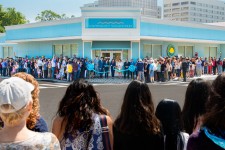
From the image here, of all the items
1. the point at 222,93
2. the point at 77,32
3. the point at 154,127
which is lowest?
the point at 154,127

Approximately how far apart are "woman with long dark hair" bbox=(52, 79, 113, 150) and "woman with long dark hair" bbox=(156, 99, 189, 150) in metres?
0.60

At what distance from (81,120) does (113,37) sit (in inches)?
946

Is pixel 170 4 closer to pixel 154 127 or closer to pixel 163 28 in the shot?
pixel 163 28

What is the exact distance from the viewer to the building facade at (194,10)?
156 m

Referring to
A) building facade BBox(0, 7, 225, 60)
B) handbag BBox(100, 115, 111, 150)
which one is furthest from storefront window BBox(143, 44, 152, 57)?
handbag BBox(100, 115, 111, 150)

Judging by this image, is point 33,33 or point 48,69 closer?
point 48,69

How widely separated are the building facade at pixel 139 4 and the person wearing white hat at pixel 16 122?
153m

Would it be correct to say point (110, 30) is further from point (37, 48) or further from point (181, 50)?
point (37, 48)

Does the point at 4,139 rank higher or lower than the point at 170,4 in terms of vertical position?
lower

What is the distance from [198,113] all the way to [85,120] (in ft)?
3.78

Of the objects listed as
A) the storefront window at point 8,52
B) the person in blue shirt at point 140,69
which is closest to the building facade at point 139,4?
the storefront window at point 8,52

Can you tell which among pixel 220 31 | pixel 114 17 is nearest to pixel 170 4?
pixel 220 31

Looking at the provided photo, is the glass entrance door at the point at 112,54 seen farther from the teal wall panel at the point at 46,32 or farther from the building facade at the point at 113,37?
the teal wall panel at the point at 46,32

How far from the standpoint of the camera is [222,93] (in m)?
2.12
